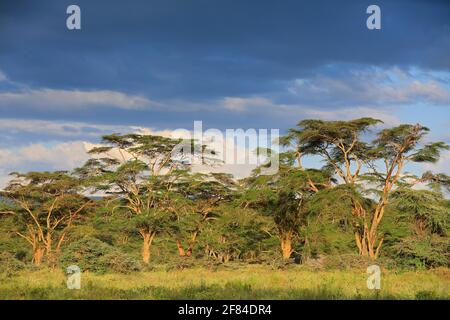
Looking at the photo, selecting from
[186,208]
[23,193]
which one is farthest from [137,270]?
[23,193]

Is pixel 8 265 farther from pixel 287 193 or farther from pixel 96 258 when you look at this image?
pixel 287 193

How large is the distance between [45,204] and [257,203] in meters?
14.2

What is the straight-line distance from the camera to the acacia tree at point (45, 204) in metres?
36.2

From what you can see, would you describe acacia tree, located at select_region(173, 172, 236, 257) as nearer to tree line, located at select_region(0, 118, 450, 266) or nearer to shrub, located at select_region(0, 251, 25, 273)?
tree line, located at select_region(0, 118, 450, 266)

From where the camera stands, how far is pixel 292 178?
94.6ft

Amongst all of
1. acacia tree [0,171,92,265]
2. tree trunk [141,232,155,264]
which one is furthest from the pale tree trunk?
acacia tree [0,171,92,265]

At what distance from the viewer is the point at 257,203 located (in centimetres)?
3303

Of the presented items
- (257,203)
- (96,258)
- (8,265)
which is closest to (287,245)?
(257,203)

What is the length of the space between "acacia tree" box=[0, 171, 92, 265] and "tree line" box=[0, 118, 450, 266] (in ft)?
0.23

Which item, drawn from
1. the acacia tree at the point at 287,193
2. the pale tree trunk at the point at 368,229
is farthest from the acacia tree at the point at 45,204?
the pale tree trunk at the point at 368,229

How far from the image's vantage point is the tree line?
87.9 feet

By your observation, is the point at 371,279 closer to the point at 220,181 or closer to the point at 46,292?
the point at 46,292

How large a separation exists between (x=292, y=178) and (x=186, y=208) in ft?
29.0
